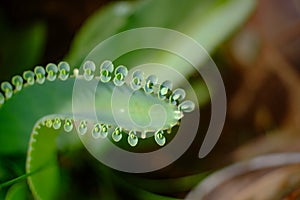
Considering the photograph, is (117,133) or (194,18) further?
(194,18)

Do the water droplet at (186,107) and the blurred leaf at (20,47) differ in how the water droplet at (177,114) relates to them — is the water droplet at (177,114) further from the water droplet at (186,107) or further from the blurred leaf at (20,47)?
the blurred leaf at (20,47)

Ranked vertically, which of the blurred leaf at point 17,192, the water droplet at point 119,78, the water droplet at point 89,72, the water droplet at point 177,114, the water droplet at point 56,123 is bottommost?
the blurred leaf at point 17,192

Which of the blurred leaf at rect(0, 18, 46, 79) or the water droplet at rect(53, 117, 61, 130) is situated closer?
the water droplet at rect(53, 117, 61, 130)

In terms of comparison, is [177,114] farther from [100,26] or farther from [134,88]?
[100,26]

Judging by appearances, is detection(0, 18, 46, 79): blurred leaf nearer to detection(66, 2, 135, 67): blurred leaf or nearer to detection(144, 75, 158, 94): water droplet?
detection(66, 2, 135, 67): blurred leaf

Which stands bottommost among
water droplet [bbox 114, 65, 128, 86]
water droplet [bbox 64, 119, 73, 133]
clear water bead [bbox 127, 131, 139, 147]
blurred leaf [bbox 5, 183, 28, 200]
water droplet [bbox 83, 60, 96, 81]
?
blurred leaf [bbox 5, 183, 28, 200]

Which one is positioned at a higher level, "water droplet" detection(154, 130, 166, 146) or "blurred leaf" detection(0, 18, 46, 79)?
"blurred leaf" detection(0, 18, 46, 79)

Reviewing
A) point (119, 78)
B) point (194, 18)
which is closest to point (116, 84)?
point (119, 78)

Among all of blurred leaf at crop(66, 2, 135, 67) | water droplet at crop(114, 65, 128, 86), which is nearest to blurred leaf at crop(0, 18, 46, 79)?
blurred leaf at crop(66, 2, 135, 67)

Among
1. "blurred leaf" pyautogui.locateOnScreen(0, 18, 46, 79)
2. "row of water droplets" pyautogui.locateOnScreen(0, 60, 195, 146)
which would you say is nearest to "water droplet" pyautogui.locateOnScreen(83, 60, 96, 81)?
"row of water droplets" pyautogui.locateOnScreen(0, 60, 195, 146)

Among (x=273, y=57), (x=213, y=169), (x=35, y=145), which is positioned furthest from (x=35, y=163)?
(x=273, y=57)

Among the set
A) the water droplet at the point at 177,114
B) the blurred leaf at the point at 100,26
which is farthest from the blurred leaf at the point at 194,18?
the water droplet at the point at 177,114
